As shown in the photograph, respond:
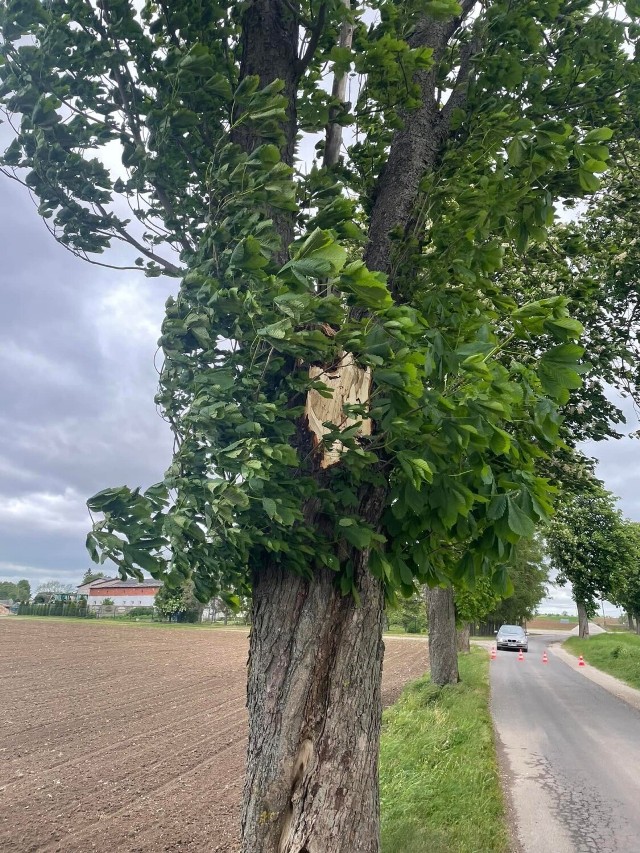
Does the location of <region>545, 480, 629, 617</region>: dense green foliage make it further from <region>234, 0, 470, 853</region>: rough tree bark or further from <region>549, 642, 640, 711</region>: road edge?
<region>234, 0, 470, 853</region>: rough tree bark

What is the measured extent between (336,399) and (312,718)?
1624 mm

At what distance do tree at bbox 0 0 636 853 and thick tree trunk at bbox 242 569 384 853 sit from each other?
0.01 m

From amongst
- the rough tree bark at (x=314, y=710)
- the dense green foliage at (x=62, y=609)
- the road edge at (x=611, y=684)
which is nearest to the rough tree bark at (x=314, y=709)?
the rough tree bark at (x=314, y=710)

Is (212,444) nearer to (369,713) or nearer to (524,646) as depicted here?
(369,713)

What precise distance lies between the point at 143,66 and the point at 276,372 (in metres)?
2.21

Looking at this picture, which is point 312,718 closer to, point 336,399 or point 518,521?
point 518,521

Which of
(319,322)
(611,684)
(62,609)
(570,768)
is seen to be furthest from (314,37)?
(62,609)

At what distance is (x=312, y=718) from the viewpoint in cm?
321

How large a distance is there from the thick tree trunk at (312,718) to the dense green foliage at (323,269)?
0.19 metres

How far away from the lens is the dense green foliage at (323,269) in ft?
8.72

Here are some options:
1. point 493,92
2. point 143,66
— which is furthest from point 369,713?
point 493,92

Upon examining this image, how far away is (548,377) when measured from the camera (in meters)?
3.00

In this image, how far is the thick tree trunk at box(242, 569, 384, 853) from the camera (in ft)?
10.2

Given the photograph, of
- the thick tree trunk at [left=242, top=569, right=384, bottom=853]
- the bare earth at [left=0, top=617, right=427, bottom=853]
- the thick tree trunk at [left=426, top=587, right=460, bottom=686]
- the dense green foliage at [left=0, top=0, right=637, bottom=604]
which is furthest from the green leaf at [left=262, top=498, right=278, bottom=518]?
the thick tree trunk at [left=426, top=587, right=460, bottom=686]
